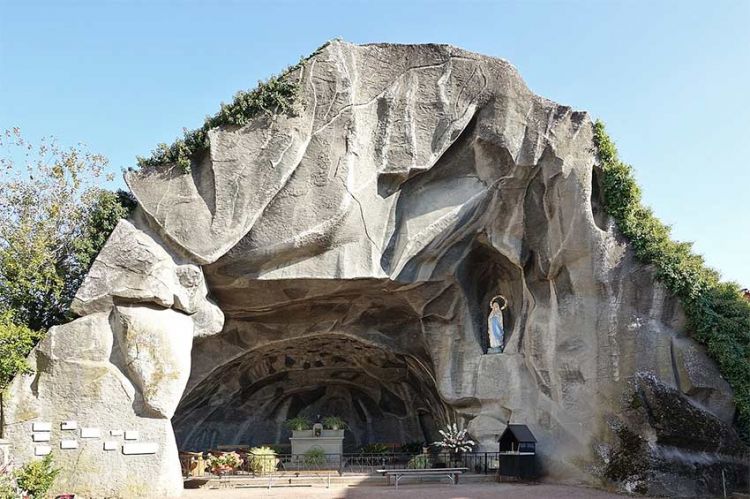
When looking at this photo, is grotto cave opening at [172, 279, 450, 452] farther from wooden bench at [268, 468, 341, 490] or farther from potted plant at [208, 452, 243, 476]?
wooden bench at [268, 468, 341, 490]

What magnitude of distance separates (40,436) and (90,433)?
103 cm

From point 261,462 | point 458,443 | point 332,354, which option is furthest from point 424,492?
point 332,354

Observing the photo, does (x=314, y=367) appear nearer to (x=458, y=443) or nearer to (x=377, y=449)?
(x=377, y=449)

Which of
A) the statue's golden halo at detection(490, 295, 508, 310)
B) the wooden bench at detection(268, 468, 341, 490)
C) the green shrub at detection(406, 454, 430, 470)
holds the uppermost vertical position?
the statue's golden halo at detection(490, 295, 508, 310)

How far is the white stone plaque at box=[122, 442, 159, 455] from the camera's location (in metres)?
13.9

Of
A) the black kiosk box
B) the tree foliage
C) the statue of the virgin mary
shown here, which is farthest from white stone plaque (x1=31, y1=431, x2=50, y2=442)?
the statue of the virgin mary

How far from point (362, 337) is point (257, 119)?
789cm

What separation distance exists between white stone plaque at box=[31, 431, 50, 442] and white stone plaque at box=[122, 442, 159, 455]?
5.33 feet

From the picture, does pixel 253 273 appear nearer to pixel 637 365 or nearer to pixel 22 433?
pixel 22 433

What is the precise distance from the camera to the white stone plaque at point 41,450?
13.5 metres

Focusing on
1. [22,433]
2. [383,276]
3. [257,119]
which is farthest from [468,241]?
[22,433]

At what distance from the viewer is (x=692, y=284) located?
15320 millimetres

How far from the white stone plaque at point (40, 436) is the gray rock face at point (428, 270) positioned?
22 centimetres

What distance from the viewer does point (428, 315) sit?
1906 cm
